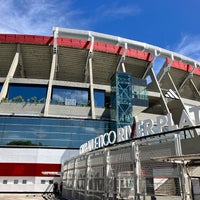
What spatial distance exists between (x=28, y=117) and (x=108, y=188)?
2280 centimetres

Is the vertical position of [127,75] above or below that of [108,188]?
above

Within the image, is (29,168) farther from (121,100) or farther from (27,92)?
(121,100)

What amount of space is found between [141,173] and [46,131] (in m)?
23.2

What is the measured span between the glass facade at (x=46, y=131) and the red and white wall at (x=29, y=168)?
1.22 metres

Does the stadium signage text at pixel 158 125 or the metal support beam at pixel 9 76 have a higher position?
the metal support beam at pixel 9 76

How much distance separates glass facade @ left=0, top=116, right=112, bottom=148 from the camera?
2819 cm

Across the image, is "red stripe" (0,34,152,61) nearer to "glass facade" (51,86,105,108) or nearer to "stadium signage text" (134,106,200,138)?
"glass facade" (51,86,105,108)

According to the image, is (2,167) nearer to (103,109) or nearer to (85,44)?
(103,109)

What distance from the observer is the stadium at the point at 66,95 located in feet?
88.3

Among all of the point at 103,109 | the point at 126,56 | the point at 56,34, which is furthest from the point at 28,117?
the point at 126,56

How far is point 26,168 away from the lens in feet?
86.0

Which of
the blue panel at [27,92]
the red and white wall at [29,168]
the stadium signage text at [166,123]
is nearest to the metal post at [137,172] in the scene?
the stadium signage text at [166,123]

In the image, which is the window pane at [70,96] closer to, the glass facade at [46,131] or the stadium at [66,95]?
the stadium at [66,95]

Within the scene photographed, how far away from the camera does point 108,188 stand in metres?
8.63
